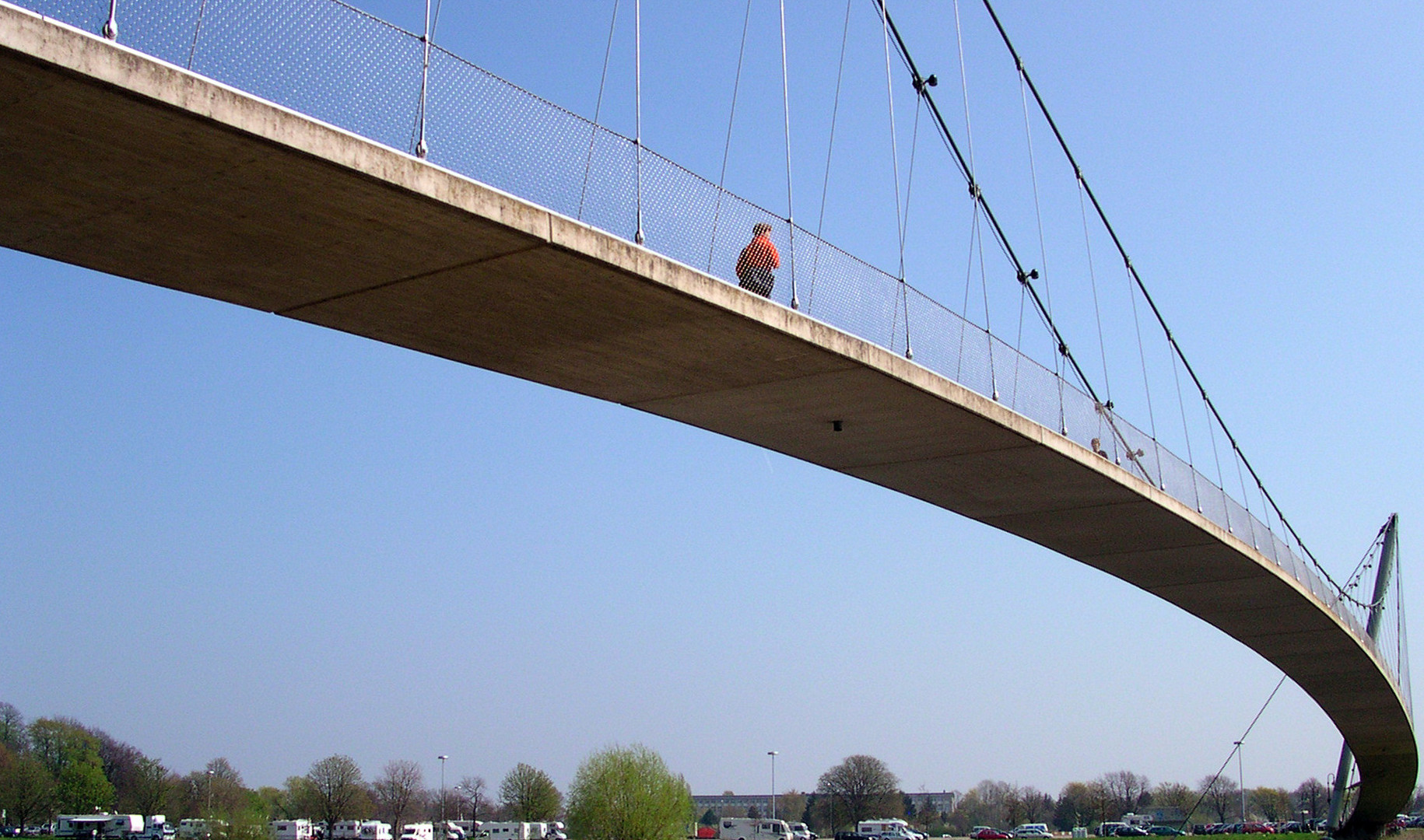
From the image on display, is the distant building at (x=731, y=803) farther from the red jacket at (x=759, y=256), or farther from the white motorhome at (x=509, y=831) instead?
the red jacket at (x=759, y=256)

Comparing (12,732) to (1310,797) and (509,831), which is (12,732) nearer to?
(509,831)

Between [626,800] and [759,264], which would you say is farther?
[626,800]

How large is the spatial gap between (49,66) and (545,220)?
4211 millimetres

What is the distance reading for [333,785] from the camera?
8188 cm

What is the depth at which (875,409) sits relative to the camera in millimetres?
17734

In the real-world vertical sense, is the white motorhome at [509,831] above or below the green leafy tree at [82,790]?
below

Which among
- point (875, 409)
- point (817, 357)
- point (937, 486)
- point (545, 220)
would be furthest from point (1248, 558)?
point (545, 220)

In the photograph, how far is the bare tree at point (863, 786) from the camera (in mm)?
103188

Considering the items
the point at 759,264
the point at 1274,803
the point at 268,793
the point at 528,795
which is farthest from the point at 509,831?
the point at 1274,803

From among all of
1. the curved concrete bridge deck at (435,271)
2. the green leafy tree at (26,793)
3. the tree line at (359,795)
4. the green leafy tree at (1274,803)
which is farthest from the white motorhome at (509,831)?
the green leafy tree at (1274,803)

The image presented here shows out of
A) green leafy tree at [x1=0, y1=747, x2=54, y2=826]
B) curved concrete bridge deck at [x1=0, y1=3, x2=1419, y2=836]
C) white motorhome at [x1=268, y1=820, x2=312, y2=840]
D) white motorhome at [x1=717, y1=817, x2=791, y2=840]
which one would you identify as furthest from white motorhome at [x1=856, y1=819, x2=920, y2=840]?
curved concrete bridge deck at [x1=0, y1=3, x2=1419, y2=836]

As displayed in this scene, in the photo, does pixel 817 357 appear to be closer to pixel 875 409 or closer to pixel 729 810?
pixel 875 409

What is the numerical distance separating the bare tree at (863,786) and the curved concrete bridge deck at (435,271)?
84.5 metres

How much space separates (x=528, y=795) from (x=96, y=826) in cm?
2402
